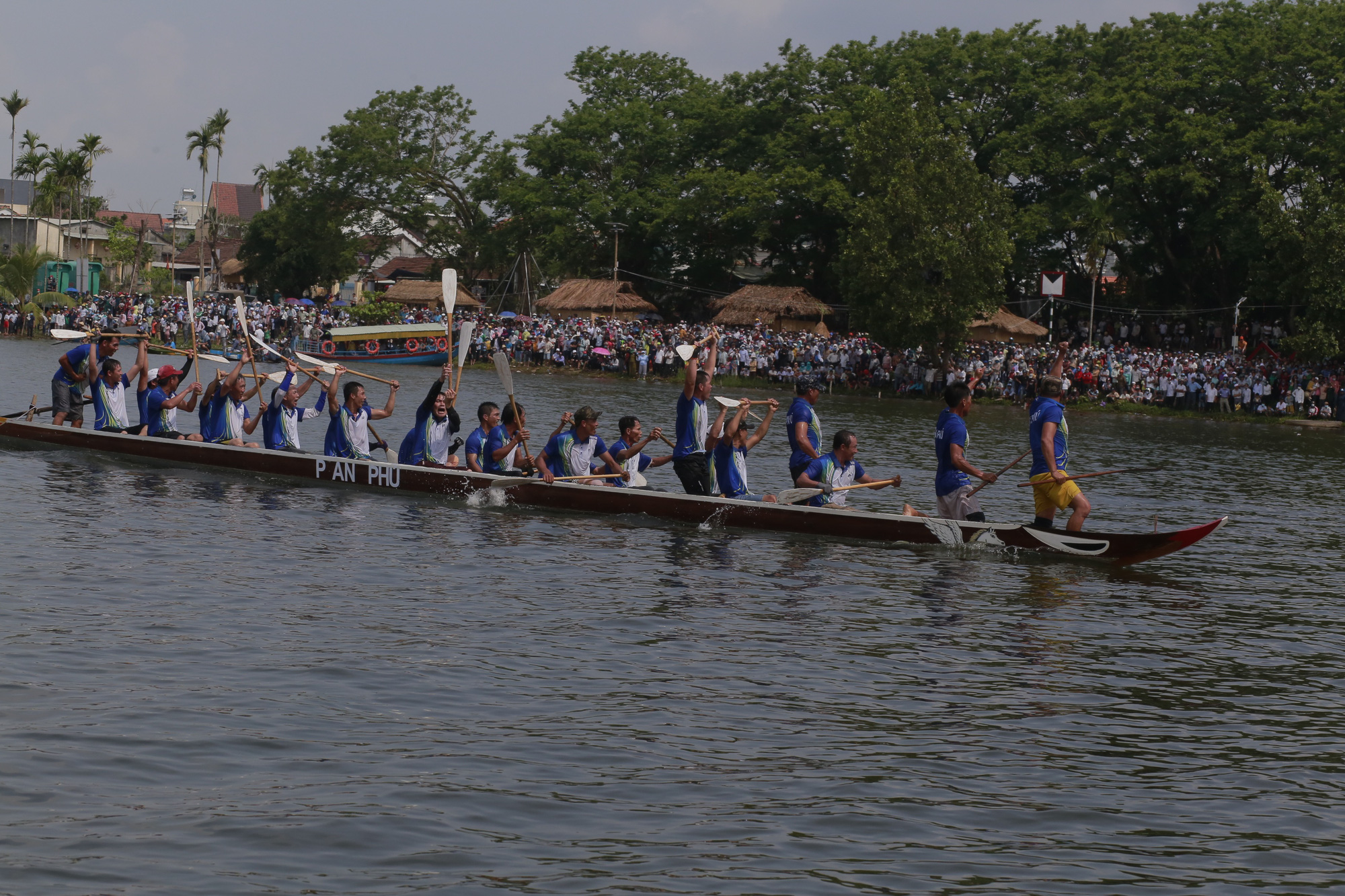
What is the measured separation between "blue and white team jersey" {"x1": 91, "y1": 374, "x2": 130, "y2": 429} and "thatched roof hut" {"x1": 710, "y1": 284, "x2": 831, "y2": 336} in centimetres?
3607

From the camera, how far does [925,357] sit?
48500mm

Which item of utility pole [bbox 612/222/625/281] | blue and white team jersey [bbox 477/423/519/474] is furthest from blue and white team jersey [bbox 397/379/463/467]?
utility pole [bbox 612/222/625/281]

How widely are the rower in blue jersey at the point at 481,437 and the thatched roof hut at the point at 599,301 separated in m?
43.9

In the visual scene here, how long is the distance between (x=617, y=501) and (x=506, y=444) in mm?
1932

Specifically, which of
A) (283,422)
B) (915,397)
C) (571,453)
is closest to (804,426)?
(571,453)

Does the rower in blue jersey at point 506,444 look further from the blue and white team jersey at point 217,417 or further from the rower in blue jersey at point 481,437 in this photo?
the blue and white team jersey at point 217,417

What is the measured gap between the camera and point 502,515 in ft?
58.2

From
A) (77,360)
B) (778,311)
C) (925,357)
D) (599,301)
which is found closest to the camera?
(77,360)

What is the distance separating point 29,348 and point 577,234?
2512 centimetres

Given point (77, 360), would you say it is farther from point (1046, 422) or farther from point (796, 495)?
point (1046, 422)

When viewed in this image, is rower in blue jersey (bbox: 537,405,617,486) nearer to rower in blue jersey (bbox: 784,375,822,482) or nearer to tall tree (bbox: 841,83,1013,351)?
rower in blue jersey (bbox: 784,375,822,482)

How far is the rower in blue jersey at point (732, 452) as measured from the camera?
16.9m

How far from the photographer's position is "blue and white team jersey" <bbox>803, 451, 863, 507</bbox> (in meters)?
16.5

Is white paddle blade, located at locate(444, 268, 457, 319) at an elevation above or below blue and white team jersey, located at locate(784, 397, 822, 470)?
above
